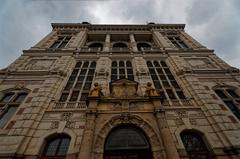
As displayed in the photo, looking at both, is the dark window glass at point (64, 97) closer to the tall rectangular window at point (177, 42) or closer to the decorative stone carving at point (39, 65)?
the decorative stone carving at point (39, 65)

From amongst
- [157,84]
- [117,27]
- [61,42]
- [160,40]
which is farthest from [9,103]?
[117,27]

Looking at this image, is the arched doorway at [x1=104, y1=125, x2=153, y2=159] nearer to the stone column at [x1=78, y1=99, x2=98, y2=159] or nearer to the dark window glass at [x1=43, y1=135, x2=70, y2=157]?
the stone column at [x1=78, y1=99, x2=98, y2=159]

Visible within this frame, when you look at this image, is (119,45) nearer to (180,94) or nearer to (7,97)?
(180,94)

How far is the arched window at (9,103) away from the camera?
11.1 m

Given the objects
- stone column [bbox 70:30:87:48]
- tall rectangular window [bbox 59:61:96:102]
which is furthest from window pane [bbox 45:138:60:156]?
stone column [bbox 70:30:87:48]

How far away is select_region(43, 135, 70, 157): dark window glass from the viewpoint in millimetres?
9219

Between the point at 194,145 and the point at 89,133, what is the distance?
6472mm

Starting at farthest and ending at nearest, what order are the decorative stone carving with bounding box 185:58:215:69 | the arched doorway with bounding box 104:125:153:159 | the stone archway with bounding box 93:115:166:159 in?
Result: the decorative stone carving with bounding box 185:58:215:69
the arched doorway with bounding box 104:125:153:159
the stone archway with bounding box 93:115:166:159

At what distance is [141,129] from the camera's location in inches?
390

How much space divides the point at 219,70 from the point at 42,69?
17355mm

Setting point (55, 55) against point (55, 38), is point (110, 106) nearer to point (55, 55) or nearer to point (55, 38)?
point (55, 55)

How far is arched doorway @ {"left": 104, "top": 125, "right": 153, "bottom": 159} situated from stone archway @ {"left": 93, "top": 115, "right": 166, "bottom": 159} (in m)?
0.33

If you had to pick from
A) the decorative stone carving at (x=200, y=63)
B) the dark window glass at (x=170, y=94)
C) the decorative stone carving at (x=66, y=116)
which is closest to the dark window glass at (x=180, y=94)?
the dark window glass at (x=170, y=94)

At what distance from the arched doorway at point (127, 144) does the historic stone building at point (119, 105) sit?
53 millimetres
